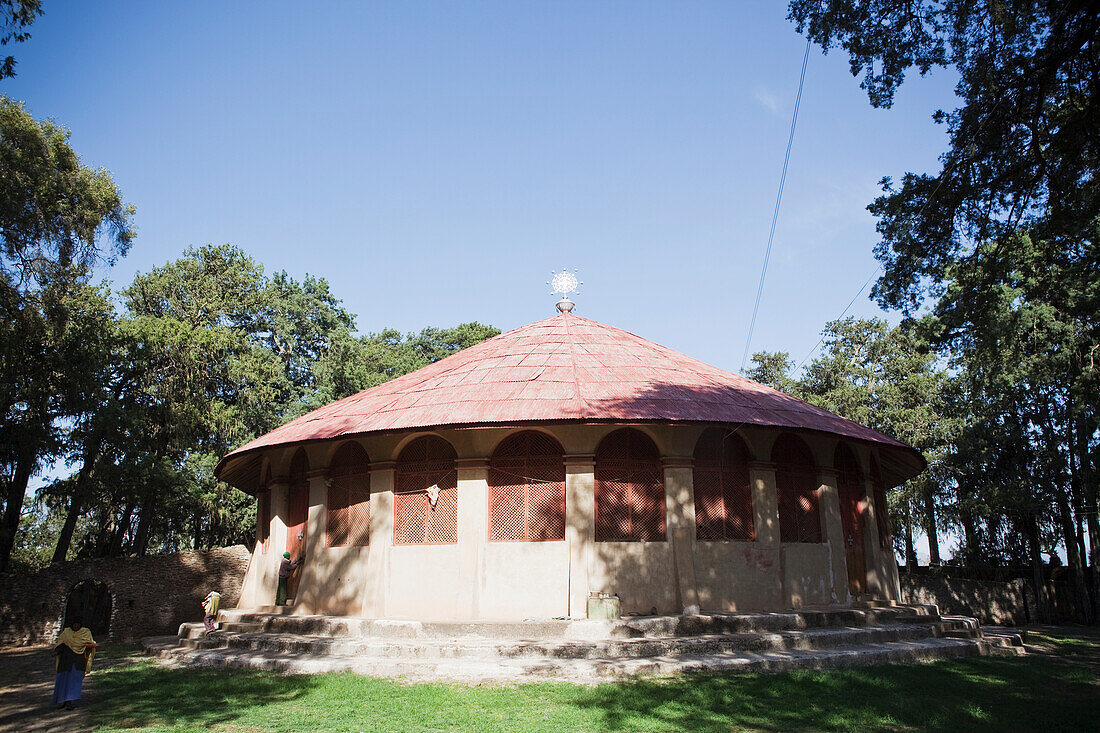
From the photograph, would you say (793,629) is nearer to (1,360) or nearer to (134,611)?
(134,611)

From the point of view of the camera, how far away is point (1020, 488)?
2398cm

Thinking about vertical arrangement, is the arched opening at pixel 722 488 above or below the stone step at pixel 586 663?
above

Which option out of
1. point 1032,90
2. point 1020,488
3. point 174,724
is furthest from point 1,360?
point 1020,488

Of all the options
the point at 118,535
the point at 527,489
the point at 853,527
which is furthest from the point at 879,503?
the point at 118,535

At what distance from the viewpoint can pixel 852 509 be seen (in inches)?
591

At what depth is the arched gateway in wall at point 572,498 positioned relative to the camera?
1210 cm

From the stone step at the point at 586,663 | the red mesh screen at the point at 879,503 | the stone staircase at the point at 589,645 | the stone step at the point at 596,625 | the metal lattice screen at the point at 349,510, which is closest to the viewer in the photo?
the stone step at the point at 586,663

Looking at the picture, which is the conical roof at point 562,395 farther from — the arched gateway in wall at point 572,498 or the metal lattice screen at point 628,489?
the metal lattice screen at point 628,489

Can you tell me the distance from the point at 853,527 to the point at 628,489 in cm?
522

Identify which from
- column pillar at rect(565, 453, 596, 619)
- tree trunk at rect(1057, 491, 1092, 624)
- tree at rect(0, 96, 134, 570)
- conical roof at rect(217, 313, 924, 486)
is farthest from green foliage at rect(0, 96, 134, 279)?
A: tree trunk at rect(1057, 491, 1092, 624)

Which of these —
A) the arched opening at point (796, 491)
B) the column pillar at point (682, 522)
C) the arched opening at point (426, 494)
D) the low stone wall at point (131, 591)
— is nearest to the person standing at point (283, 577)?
the arched opening at point (426, 494)

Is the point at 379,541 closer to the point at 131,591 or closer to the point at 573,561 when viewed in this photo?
the point at 573,561

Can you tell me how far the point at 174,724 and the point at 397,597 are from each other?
512cm

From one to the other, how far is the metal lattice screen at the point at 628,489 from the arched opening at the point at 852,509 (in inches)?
160
